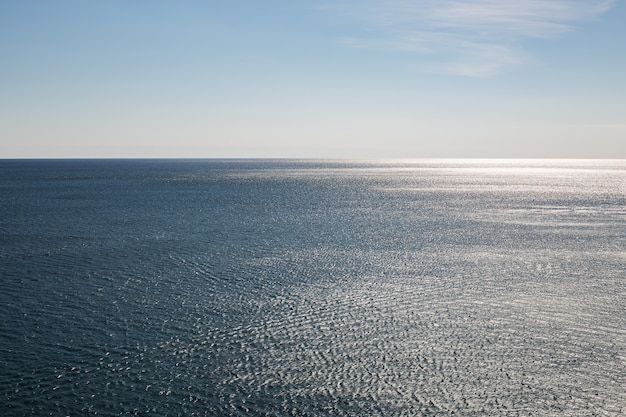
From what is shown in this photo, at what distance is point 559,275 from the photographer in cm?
4719

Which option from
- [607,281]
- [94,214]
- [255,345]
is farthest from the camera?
[94,214]

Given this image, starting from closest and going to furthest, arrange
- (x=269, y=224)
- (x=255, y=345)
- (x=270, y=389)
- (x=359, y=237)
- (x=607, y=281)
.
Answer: (x=270, y=389)
(x=255, y=345)
(x=607, y=281)
(x=359, y=237)
(x=269, y=224)

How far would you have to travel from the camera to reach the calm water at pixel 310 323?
76.9 feet

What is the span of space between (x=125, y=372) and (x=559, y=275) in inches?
1488

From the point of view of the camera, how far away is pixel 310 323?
110 ft

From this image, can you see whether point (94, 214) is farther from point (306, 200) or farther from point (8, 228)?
point (306, 200)

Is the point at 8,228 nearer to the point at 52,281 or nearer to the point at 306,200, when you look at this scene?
the point at 52,281

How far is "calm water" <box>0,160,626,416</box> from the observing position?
23438mm

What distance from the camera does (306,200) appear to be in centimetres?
12475

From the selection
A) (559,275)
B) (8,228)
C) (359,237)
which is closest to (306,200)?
(359,237)

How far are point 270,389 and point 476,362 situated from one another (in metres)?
11.1

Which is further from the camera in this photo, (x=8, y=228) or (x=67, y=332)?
(x=8, y=228)

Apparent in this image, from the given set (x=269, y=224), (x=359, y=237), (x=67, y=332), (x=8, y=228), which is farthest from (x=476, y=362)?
(x=8, y=228)

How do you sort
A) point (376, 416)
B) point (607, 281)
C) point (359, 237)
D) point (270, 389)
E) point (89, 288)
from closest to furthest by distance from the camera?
point (376, 416)
point (270, 389)
point (89, 288)
point (607, 281)
point (359, 237)
